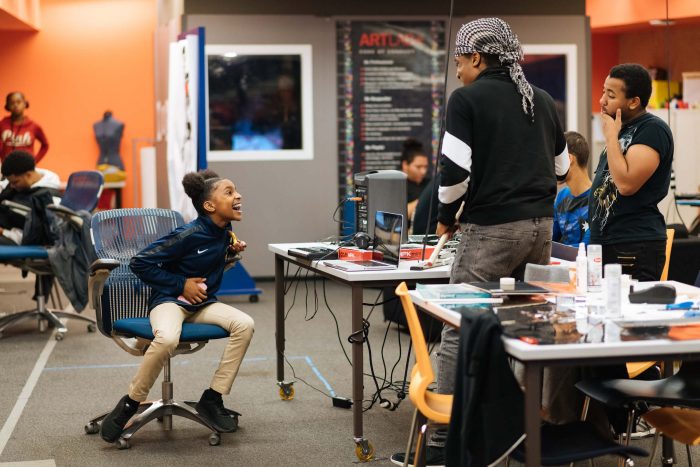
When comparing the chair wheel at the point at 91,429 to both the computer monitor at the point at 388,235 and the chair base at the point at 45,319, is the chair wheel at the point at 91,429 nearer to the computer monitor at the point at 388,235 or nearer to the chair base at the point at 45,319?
the computer monitor at the point at 388,235

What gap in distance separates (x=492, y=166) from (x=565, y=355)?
1180 millimetres

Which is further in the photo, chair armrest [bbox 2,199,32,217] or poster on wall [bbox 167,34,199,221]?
poster on wall [bbox 167,34,199,221]

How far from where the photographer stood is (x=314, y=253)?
4449 mm

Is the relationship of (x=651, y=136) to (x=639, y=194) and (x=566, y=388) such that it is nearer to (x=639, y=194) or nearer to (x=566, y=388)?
(x=639, y=194)

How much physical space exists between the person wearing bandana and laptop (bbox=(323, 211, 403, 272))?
47cm

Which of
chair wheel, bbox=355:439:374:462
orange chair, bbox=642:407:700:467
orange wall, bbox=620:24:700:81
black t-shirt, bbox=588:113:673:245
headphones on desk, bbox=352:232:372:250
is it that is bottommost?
chair wheel, bbox=355:439:374:462

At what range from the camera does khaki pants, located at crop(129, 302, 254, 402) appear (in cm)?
403

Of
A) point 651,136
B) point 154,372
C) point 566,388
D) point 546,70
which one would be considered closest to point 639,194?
point 651,136

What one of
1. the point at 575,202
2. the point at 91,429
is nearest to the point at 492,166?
the point at 575,202

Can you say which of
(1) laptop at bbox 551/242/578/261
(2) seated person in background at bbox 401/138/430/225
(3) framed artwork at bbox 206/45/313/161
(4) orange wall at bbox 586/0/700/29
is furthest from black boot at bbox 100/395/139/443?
(4) orange wall at bbox 586/0/700/29

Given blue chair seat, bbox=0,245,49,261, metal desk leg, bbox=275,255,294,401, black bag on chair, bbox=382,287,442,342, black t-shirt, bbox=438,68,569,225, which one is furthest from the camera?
blue chair seat, bbox=0,245,49,261

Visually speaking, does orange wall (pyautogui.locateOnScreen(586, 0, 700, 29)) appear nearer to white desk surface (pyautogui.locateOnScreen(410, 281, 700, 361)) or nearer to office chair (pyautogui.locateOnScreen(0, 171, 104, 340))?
office chair (pyautogui.locateOnScreen(0, 171, 104, 340))

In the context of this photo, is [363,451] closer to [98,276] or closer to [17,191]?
[98,276]

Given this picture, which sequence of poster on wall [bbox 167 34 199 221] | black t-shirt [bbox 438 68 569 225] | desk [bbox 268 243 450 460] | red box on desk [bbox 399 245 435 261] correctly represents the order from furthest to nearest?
1. poster on wall [bbox 167 34 199 221]
2. red box on desk [bbox 399 245 435 261]
3. desk [bbox 268 243 450 460]
4. black t-shirt [bbox 438 68 569 225]
